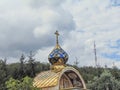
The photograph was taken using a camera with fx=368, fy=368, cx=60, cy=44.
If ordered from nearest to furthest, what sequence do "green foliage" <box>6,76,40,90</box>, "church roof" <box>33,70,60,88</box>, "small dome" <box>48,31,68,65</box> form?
"green foliage" <box>6,76,40,90</box>, "church roof" <box>33,70,60,88</box>, "small dome" <box>48,31,68,65</box>

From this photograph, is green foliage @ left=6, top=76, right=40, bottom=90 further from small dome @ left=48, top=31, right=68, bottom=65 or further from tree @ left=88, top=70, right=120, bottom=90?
tree @ left=88, top=70, right=120, bottom=90

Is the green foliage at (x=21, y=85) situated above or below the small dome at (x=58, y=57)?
below

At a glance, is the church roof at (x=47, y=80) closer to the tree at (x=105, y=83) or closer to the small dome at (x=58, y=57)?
the small dome at (x=58, y=57)

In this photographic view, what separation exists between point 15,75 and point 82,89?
23.4 metres

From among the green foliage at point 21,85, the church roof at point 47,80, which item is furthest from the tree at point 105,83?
the green foliage at point 21,85

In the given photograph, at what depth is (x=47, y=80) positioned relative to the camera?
21.2 meters

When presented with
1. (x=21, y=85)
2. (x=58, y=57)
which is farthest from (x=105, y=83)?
(x=21, y=85)

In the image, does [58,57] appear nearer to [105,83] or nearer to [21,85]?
[21,85]

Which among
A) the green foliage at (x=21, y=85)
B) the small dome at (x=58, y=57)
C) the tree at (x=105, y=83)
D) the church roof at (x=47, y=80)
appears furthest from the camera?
the tree at (x=105, y=83)

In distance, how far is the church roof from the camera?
20655 millimetres

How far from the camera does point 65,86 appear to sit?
22234 mm

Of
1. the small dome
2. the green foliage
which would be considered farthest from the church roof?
the green foliage

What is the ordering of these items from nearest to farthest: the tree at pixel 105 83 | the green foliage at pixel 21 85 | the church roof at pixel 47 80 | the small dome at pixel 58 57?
1. the green foliage at pixel 21 85
2. the church roof at pixel 47 80
3. the small dome at pixel 58 57
4. the tree at pixel 105 83

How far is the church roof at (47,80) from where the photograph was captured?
20.7 m
